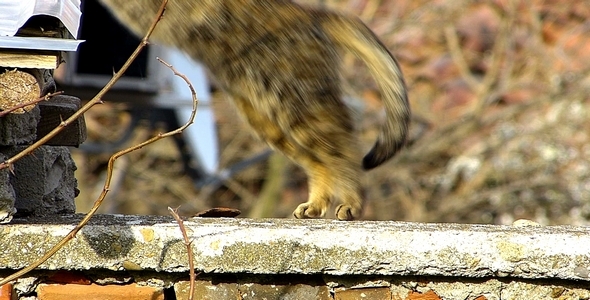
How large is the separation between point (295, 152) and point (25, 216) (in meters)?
1.17

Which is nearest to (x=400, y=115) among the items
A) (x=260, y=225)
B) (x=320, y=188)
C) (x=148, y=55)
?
(x=320, y=188)

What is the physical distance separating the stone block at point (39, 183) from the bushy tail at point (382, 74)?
114 cm

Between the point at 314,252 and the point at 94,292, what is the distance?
0.44 metres

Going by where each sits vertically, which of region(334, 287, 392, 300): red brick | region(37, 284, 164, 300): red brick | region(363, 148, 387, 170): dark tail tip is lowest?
region(37, 284, 164, 300): red brick

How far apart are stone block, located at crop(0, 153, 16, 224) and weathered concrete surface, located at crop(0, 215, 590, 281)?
0.14ft

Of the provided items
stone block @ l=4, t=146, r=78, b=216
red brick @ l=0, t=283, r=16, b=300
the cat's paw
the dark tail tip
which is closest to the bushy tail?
the dark tail tip

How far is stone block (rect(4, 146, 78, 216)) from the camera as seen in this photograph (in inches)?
78.6

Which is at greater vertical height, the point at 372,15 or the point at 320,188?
the point at 372,15

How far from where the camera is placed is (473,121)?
20.6 feet

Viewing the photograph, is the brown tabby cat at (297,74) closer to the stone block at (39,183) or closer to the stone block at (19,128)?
the stone block at (39,183)

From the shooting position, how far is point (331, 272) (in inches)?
69.2

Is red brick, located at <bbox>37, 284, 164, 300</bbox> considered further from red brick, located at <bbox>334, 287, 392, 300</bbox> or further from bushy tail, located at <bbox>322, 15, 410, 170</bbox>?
bushy tail, located at <bbox>322, 15, 410, 170</bbox>

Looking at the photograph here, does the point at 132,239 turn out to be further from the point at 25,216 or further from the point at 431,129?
the point at 431,129

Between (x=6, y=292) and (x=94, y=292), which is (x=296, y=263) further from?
(x=6, y=292)
